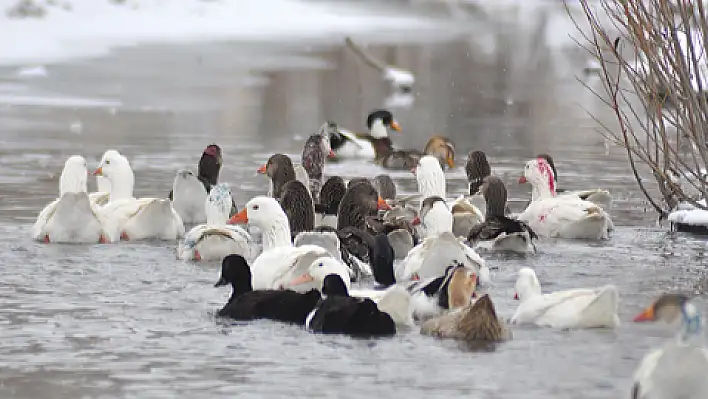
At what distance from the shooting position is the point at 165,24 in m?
43.9

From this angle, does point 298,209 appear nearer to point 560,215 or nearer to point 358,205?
point 358,205

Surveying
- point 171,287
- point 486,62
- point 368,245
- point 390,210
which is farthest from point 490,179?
point 486,62

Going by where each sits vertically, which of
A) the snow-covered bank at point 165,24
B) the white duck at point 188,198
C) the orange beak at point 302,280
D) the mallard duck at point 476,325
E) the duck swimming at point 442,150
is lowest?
the mallard duck at point 476,325

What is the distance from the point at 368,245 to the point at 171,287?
1.56 metres

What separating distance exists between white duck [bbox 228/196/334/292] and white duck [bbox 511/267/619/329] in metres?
1.45

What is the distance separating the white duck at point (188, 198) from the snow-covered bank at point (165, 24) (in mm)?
19339

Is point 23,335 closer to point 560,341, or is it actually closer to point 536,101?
point 560,341

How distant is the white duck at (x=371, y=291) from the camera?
8.76 m

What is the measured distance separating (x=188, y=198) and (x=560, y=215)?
3.29m

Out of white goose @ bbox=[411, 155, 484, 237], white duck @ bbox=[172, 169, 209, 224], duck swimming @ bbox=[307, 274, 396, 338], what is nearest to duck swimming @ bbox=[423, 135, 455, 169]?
white goose @ bbox=[411, 155, 484, 237]

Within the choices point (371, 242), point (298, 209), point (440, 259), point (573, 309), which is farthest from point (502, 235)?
point (573, 309)

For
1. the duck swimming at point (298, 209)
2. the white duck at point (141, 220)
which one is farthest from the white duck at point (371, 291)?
the white duck at point (141, 220)

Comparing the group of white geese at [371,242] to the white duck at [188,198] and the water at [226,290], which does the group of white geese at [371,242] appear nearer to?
the white duck at [188,198]

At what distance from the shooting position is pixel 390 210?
12.7m
